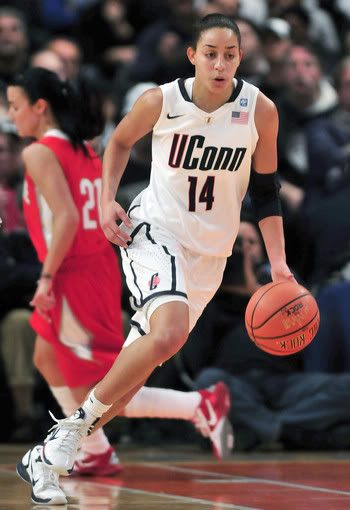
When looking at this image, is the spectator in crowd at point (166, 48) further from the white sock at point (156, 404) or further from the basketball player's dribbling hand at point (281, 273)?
the basketball player's dribbling hand at point (281, 273)

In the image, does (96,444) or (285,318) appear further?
(96,444)

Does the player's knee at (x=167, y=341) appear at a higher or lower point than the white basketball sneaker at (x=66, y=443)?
higher

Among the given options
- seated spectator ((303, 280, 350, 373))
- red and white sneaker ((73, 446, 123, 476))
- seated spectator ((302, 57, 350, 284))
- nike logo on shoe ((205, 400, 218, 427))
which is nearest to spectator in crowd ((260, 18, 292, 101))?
seated spectator ((302, 57, 350, 284))

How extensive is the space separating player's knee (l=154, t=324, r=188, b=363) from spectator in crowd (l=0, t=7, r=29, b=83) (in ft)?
22.2

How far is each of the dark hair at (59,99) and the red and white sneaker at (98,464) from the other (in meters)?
1.74

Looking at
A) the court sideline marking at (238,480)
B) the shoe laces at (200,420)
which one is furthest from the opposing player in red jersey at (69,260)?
the court sideline marking at (238,480)

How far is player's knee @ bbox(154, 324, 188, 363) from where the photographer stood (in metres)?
5.75

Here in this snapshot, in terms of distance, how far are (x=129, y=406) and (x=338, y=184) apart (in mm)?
4025

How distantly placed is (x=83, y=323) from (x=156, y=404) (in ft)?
2.16

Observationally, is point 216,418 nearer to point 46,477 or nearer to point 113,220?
point 46,477

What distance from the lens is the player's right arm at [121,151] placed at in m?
6.07

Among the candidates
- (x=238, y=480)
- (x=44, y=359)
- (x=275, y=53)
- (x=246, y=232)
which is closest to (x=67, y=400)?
(x=44, y=359)

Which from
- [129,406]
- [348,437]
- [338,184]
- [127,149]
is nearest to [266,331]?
[127,149]

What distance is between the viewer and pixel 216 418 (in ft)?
25.7
